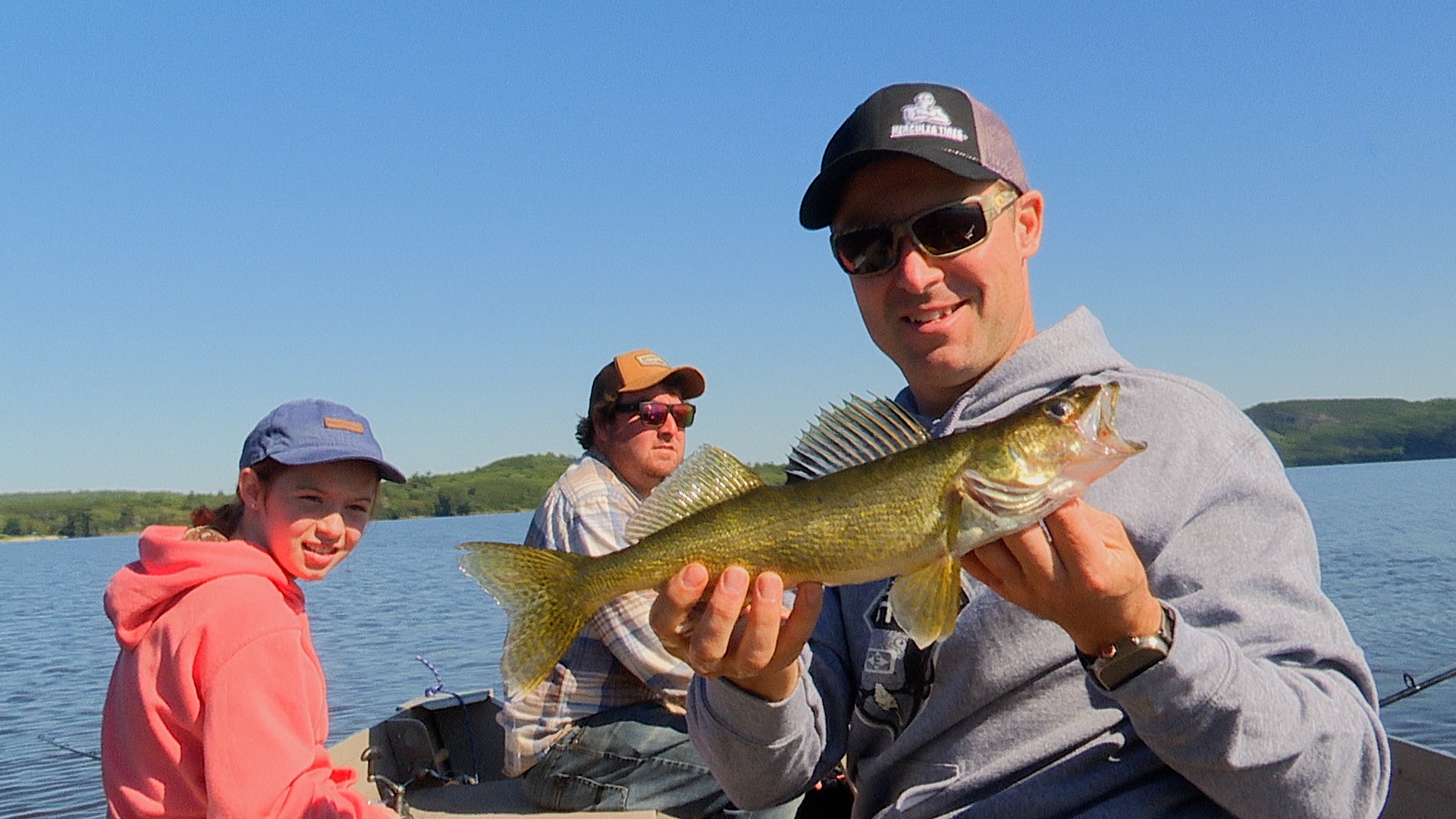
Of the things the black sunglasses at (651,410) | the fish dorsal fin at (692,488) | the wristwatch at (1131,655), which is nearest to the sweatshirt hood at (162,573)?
the fish dorsal fin at (692,488)

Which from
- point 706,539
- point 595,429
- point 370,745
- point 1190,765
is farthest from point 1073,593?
point 370,745

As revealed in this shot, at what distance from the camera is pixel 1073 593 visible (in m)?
2.34

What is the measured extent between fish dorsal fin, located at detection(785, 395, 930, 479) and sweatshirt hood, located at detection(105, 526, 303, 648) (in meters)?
2.22

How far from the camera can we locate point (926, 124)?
3.25 meters

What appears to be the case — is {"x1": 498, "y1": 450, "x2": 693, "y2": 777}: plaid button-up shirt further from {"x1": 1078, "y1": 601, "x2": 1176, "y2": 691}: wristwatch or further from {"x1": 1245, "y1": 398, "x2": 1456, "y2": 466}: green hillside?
{"x1": 1245, "y1": 398, "x2": 1456, "y2": 466}: green hillside

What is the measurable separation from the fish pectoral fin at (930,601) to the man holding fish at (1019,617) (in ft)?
0.06

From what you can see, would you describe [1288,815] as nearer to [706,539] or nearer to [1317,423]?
[706,539]

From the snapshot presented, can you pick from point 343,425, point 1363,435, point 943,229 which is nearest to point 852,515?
point 943,229

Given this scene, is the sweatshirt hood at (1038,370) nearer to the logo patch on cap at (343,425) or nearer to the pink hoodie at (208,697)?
the pink hoodie at (208,697)

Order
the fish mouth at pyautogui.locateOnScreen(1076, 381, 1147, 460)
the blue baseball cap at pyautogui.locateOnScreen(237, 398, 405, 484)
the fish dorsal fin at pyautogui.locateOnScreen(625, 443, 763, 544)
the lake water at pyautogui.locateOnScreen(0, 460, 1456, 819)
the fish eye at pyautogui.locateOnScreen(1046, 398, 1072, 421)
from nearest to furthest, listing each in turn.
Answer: the fish mouth at pyautogui.locateOnScreen(1076, 381, 1147, 460), the fish eye at pyautogui.locateOnScreen(1046, 398, 1072, 421), the fish dorsal fin at pyautogui.locateOnScreen(625, 443, 763, 544), the blue baseball cap at pyautogui.locateOnScreen(237, 398, 405, 484), the lake water at pyautogui.locateOnScreen(0, 460, 1456, 819)

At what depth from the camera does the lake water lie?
1502 cm

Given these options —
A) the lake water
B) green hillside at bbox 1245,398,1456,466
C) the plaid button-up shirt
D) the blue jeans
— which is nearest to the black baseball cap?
the plaid button-up shirt

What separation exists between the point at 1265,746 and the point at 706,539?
1414mm

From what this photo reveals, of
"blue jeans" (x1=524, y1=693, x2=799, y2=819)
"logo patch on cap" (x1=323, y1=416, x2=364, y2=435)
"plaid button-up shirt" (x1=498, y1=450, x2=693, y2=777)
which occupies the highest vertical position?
"logo patch on cap" (x1=323, y1=416, x2=364, y2=435)
